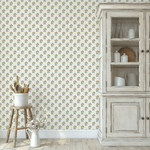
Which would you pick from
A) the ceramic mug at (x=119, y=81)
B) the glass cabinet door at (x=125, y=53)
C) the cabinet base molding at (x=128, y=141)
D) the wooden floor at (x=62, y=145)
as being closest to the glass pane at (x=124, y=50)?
the glass cabinet door at (x=125, y=53)

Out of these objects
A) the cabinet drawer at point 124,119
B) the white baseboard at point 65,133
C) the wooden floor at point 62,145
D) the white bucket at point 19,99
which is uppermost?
the white bucket at point 19,99

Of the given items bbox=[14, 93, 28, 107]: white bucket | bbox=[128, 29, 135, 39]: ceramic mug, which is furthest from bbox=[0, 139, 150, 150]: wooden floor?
bbox=[128, 29, 135, 39]: ceramic mug

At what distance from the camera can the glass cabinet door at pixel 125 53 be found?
9.48ft

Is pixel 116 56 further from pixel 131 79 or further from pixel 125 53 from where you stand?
pixel 131 79

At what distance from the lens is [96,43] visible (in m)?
3.33

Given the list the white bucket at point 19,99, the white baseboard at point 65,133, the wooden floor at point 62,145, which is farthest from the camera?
the white baseboard at point 65,133

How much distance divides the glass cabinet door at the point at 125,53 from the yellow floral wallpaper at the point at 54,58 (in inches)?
18.1

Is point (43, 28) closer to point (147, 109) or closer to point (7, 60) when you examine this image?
point (7, 60)

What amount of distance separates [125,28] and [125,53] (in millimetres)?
379

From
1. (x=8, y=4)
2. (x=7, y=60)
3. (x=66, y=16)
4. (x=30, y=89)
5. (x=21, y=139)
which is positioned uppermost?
(x=8, y=4)

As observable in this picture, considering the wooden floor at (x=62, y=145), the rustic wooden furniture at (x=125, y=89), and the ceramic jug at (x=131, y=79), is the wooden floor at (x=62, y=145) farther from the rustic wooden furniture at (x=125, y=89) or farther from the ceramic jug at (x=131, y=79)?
the ceramic jug at (x=131, y=79)

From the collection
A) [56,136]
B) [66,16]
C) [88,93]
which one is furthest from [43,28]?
[56,136]

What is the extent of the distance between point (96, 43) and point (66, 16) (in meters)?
0.70

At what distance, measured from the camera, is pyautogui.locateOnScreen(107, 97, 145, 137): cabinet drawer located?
288 centimetres
